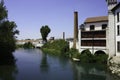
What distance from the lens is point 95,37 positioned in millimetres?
42906

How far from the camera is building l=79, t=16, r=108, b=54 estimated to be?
137 ft

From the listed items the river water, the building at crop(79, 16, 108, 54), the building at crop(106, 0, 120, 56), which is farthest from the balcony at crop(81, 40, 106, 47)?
the building at crop(106, 0, 120, 56)

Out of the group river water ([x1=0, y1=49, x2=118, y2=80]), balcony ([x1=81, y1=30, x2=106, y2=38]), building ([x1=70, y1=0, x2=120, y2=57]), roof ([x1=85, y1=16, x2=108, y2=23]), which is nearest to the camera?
river water ([x1=0, y1=49, x2=118, y2=80])

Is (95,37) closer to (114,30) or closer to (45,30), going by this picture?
(114,30)

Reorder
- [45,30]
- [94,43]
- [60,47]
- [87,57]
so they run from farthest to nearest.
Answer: [45,30] → [60,47] → [94,43] → [87,57]

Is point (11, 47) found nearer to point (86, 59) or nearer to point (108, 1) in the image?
point (86, 59)

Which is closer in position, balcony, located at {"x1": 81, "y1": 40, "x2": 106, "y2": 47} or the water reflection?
the water reflection

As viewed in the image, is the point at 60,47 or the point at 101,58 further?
the point at 60,47

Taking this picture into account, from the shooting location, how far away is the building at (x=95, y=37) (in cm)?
4169

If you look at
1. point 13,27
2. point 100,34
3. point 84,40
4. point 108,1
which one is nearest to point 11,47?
point 13,27

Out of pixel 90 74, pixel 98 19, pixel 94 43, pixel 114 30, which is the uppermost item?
pixel 98 19

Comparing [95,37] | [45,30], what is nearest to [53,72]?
[95,37]

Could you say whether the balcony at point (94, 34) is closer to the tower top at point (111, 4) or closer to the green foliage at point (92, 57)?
the green foliage at point (92, 57)

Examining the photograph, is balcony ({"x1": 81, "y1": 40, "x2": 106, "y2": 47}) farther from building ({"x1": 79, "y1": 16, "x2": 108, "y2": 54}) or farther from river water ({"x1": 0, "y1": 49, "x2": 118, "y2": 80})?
river water ({"x1": 0, "y1": 49, "x2": 118, "y2": 80})
